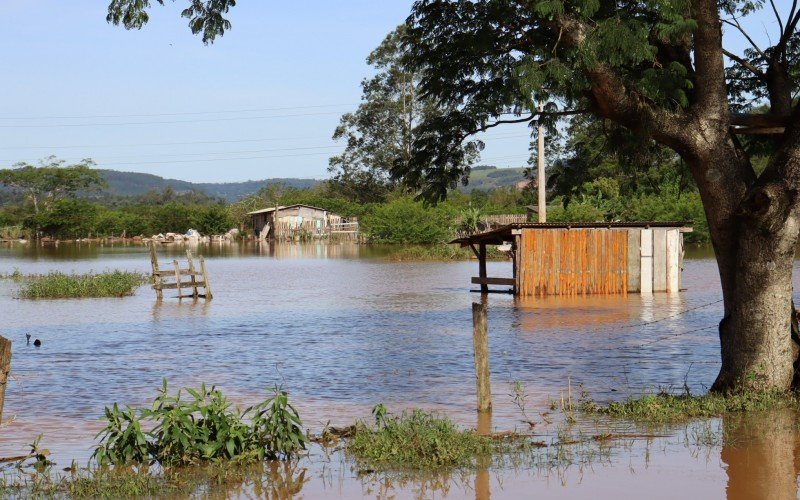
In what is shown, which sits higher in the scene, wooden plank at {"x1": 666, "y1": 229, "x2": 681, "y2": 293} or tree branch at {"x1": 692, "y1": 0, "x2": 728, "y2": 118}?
tree branch at {"x1": 692, "y1": 0, "x2": 728, "y2": 118}

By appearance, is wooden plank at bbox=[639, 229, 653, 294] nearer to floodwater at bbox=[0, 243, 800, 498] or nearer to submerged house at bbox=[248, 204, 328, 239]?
floodwater at bbox=[0, 243, 800, 498]

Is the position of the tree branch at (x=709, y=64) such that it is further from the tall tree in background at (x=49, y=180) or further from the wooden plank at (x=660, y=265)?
the tall tree in background at (x=49, y=180)

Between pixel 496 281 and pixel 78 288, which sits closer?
pixel 496 281

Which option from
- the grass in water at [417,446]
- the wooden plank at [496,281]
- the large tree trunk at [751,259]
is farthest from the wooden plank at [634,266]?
the grass in water at [417,446]

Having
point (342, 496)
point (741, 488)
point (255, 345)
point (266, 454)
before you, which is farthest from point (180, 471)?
point (255, 345)

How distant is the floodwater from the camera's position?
355 inches

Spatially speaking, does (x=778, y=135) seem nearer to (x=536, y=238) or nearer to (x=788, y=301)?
(x=788, y=301)

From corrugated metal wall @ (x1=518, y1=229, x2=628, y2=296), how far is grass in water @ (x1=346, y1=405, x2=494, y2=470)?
17.8 metres

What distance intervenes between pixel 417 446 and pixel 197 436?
2034mm

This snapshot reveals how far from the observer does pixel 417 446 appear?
946 centimetres

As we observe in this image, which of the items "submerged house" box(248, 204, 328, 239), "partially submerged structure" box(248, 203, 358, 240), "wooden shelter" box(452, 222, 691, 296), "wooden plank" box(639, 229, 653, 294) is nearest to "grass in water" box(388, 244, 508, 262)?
"wooden plank" box(639, 229, 653, 294)

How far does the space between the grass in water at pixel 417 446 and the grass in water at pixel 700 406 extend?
81.5 inches

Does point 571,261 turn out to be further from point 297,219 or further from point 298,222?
point 297,219

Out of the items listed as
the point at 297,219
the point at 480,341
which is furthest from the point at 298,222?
the point at 480,341
